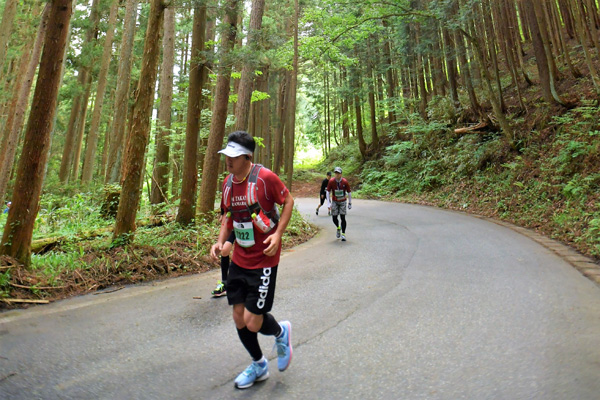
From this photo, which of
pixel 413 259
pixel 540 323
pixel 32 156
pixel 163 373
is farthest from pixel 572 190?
pixel 32 156

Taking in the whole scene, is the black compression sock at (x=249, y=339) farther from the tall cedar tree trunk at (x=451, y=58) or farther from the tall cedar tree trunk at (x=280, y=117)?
the tall cedar tree trunk at (x=280, y=117)

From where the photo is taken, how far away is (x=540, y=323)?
4.40 m

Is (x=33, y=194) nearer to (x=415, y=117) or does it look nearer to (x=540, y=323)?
(x=540, y=323)

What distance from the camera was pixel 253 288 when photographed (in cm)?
311

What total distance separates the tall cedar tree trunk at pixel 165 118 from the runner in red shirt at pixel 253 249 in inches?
420

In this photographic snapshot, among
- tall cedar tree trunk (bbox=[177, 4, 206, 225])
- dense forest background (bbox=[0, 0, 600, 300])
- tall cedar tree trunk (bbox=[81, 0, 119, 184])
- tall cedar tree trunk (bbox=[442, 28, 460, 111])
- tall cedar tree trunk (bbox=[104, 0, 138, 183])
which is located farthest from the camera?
tall cedar tree trunk (bbox=[442, 28, 460, 111])

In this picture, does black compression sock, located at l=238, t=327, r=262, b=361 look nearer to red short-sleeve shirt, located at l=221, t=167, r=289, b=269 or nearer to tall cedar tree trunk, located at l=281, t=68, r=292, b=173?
red short-sleeve shirt, located at l=221, t=167, r=289, b=269

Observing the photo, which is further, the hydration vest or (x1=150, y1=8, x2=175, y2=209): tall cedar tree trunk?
(x1=150, y1=8, x2=175, y2=209): tall cedar tree trunk

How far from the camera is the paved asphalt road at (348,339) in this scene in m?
3.10

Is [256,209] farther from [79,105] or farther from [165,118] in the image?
[79,105]

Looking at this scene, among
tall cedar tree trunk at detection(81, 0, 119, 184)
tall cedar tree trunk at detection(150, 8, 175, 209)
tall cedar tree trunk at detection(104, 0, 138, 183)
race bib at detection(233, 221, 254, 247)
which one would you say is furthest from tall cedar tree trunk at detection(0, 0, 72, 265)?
tall cedar tree trunk at detection(81, 0, 119, 184)

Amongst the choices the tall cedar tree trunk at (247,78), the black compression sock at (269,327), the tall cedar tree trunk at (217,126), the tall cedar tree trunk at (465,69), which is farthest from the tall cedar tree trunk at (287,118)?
the black compression sock at (269,327)

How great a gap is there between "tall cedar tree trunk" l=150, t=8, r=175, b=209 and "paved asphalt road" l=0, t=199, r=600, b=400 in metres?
7.54

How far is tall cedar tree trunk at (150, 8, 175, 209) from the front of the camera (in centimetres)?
1338
